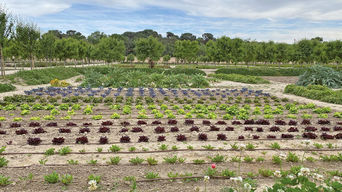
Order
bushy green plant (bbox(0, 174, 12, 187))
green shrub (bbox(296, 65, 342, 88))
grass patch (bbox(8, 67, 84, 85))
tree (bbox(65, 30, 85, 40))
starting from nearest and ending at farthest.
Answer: bushy green plant (bbox(0, 174, 12, 187)), green shrub (bbox(296, 65, 342, 88)), grass patch (bbox(8, 67, 84, 85)), tree (bbox(65, 30, 85, 40))

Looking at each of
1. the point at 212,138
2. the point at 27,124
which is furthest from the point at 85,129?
the point at 212,138

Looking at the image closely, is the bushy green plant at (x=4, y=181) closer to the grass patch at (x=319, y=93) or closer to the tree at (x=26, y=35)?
the grass patch at (x=319, y=93)

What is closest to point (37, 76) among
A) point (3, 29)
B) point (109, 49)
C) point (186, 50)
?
point (3, 29)

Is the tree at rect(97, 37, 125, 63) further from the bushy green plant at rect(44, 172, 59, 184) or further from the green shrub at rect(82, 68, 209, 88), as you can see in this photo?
the bushy green plant at rect(44, 172, 59, 184)

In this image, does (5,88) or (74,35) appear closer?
(5,88)

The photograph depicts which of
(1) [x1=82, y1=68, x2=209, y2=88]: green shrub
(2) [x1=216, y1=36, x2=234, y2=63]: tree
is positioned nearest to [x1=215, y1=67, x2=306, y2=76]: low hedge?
(2) [x1=216, y1=36, x2=234, y2=63]: tree

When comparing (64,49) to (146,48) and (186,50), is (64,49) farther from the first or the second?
(186,50)

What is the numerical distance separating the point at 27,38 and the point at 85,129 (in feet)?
66.9

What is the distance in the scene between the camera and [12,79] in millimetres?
17875

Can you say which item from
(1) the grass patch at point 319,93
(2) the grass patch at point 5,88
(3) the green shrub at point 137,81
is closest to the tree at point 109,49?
(3) the green shrub at point 137,81

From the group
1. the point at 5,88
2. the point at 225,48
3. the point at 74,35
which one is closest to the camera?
the point at 5,88

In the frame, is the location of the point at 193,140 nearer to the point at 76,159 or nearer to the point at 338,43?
the point at 76,159

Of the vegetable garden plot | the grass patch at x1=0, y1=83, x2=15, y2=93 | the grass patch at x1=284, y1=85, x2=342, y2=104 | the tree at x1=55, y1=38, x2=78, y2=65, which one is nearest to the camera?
the vegetable garden plot

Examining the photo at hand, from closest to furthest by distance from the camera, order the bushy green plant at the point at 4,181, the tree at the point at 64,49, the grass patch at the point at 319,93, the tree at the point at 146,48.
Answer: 1. the bushy green plant at the point at 4,181
2. the grass patch at the point at 319,93
3. the tree at the point at 64,49
4. the tree at the point at 146,48
